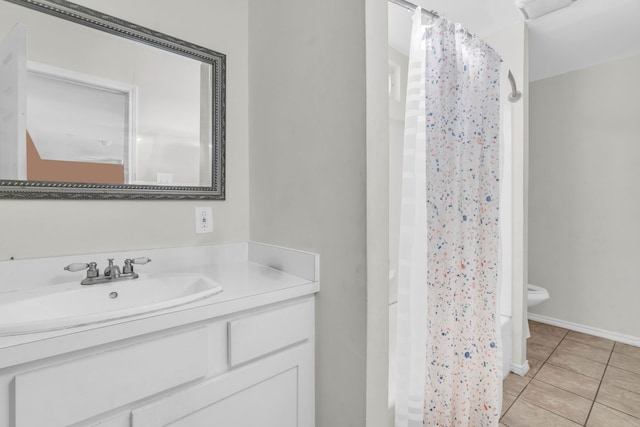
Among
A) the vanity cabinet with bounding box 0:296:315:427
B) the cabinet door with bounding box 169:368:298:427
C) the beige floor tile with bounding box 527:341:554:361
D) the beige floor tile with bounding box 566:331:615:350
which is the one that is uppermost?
the vanity cabinet with bounding box 0:296:315:427

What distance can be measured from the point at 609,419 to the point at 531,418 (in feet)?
1.33

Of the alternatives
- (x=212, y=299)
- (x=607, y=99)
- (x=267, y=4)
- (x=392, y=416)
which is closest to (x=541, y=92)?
(x=607, y=99)

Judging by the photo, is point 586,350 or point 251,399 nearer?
point 251,399

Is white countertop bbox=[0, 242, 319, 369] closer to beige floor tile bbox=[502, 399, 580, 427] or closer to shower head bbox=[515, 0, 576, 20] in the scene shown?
beige floor tile bbox=[502, 399, 580, 427]

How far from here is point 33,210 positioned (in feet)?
3.39

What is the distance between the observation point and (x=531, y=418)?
1636 millimetres

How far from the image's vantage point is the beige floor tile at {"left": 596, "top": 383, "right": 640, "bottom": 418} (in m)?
1.70

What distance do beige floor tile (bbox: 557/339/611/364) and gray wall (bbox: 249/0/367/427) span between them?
2338 mm

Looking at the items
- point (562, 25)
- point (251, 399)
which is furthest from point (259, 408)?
point (562, 25)

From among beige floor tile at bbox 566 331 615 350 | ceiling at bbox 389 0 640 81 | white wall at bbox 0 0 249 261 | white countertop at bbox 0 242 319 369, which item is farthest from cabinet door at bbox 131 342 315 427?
beige floor tile at bbox 566 331 615 350

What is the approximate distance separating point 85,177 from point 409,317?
4.36 ft

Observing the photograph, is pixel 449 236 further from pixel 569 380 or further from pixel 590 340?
pixel 590 340

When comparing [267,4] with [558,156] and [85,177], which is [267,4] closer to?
[85,177]

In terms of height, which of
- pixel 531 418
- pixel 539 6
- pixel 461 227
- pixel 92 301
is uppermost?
pixel 539 6
